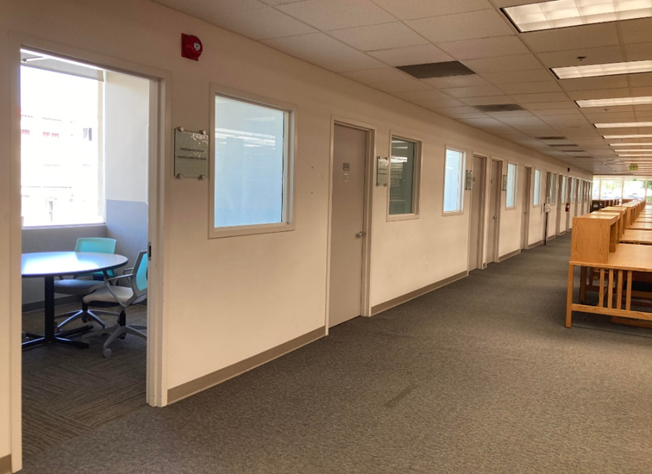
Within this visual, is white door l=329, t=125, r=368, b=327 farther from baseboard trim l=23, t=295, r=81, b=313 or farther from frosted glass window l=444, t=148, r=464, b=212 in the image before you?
baseboard trim l=23, t=295, r=81, b=313

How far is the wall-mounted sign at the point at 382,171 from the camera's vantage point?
5636 millimetres

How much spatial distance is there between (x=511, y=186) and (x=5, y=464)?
10594 mm

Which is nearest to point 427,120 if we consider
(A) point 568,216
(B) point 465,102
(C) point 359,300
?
(B) point 465,102

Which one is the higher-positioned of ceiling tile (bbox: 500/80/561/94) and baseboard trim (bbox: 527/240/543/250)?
ceiling tile (bbox: 500/80/561/94)

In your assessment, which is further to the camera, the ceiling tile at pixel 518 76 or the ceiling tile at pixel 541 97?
the ceiling tile at pixel 541 97

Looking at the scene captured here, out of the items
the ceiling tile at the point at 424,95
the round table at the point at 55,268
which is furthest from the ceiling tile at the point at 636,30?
the round table at the point at 55,268

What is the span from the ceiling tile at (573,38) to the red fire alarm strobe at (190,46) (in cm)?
213

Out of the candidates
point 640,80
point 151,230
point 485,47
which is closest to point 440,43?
point 485,47

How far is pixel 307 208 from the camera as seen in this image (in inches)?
180

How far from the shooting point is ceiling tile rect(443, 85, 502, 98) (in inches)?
214

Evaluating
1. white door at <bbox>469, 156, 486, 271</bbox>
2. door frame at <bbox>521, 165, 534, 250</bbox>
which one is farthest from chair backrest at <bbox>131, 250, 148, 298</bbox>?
door frame at <bbox>521, 165, 534, 250</bbox>

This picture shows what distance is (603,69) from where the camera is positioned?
182 inches

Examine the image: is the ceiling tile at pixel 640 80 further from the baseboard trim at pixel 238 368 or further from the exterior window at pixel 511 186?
the exterior window at pixel 511 186

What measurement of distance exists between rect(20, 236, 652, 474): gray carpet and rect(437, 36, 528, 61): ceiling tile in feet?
7.85
